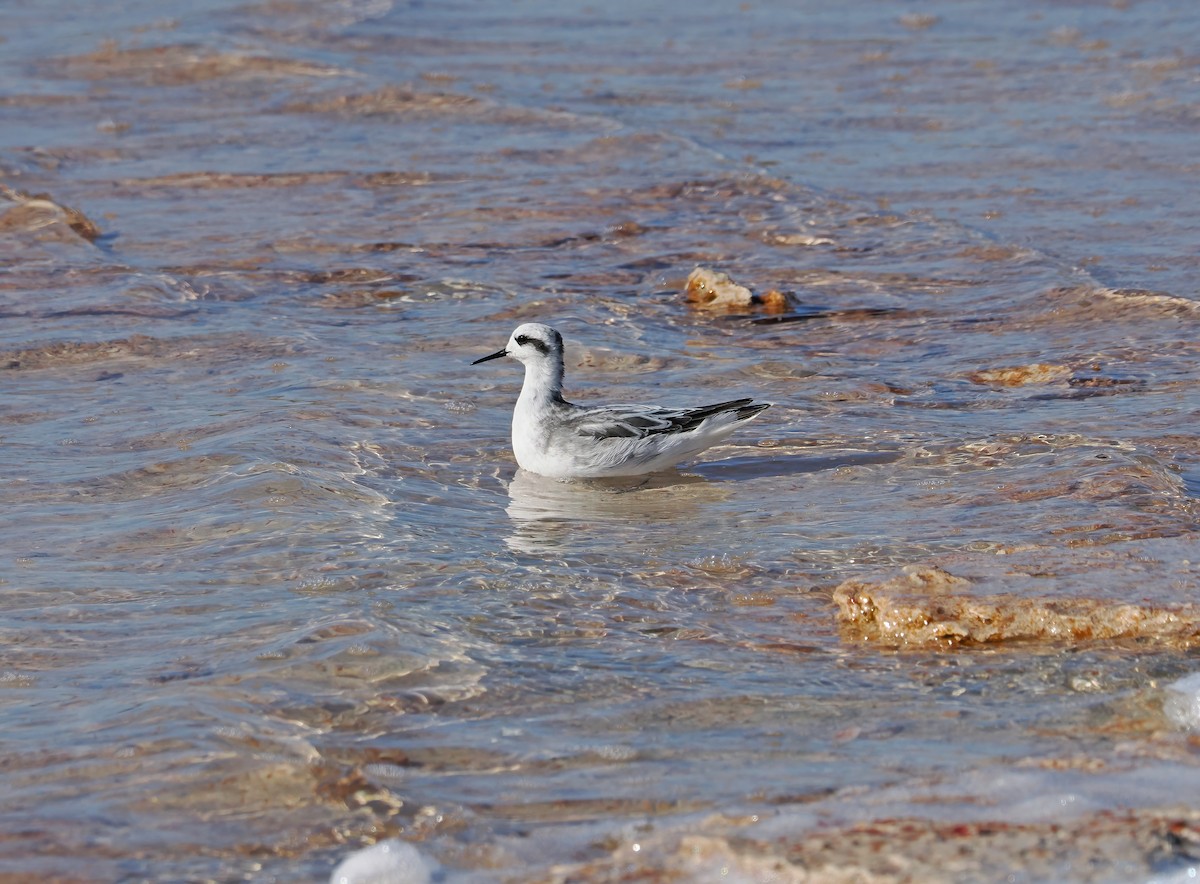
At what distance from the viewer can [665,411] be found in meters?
7.91

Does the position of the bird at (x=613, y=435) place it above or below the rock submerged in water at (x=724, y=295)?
below

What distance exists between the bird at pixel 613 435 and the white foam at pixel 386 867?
383 centimetres

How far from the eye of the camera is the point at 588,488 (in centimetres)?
816

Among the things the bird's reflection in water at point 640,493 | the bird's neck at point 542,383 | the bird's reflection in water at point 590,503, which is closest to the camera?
the bird's reflection in water at point 590,503

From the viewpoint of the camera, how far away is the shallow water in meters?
4.54

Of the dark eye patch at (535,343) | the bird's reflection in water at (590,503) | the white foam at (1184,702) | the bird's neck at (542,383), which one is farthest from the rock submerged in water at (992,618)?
the dark eye patch at (535,343)

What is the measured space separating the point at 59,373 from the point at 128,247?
3.30m

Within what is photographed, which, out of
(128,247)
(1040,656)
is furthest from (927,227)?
(1040,656)

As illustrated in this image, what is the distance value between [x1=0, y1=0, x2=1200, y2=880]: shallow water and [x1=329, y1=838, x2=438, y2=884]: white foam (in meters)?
0.08

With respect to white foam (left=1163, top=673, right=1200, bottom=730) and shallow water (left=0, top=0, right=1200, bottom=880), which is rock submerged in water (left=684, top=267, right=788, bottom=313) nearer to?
shallow water (left=0, top=0, right=1200, bottom=880)

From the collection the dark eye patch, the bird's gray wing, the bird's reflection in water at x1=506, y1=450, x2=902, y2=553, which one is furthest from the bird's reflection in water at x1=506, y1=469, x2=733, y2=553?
the dark eye patch

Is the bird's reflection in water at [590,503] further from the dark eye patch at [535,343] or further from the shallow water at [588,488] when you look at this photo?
the dark eye patch at [535,343]

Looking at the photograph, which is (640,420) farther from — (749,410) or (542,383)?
(542,383)

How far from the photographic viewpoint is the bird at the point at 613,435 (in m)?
7.88
